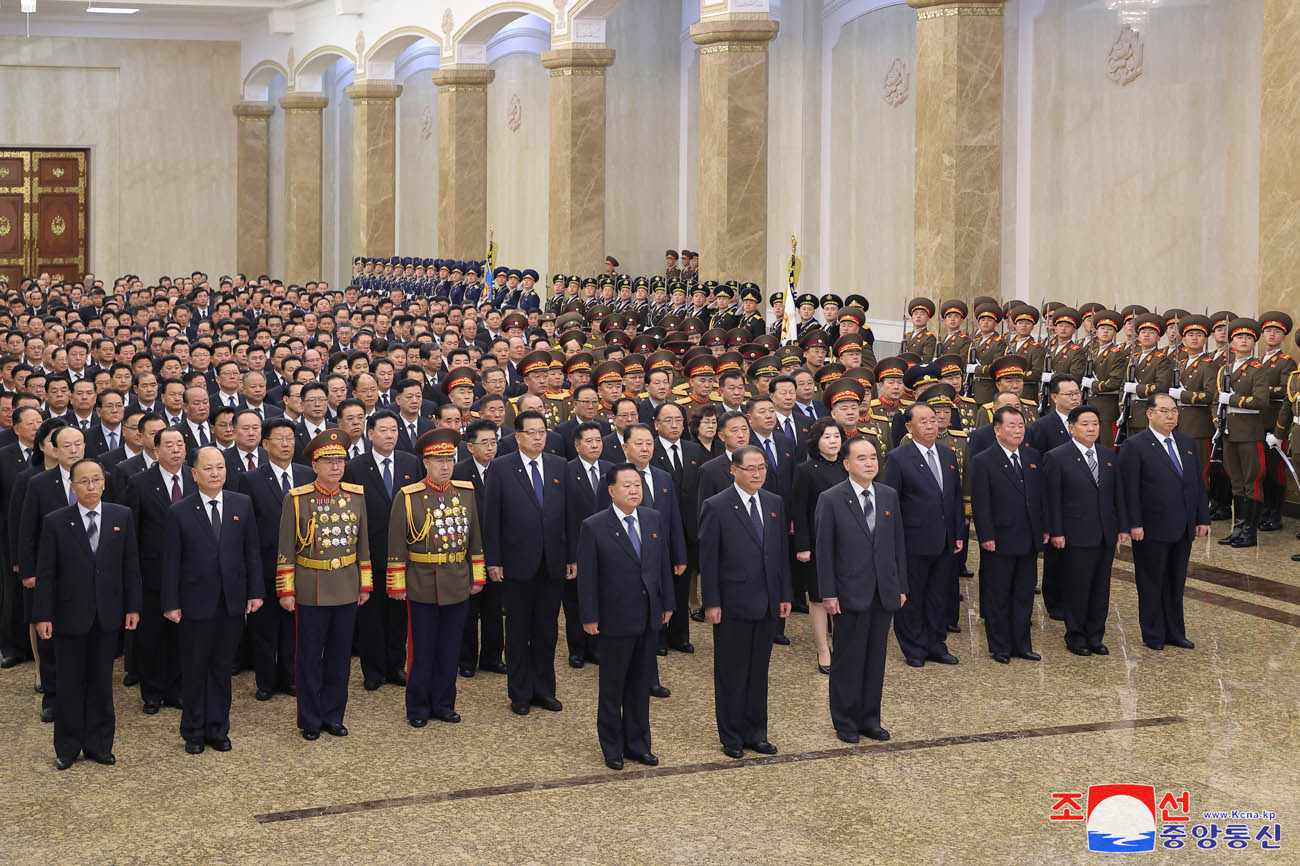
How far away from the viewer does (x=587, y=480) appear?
28.6ft

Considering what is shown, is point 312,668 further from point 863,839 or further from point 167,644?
point 863,839

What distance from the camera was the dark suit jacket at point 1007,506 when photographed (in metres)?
9.23

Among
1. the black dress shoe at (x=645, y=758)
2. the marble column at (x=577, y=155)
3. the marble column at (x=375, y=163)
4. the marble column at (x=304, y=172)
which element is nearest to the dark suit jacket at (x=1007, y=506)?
the black dress shoe at (x=645, y=758)

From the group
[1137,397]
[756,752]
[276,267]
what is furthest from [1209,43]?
[276,267]

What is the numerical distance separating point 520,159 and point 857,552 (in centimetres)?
2546

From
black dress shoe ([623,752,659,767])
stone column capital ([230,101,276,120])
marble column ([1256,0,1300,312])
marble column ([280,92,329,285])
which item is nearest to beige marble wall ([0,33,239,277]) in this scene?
stone column capital ([230,101,276,120])

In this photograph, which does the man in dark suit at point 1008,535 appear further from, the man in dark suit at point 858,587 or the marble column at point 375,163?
the marble column at point 375,163

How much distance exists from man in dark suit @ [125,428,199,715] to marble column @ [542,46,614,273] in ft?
53.9

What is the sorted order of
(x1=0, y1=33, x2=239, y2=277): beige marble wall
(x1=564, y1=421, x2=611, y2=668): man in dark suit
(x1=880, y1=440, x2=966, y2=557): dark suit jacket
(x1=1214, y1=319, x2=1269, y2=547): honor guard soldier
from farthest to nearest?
(x1=0, y1=33, x2=239, y2=277): beige marble wall < (x1=1214, y1=319, x2=1269, y2=547): honor guard soldier < (x1=880, y1=440, x2=966, y2=557): dark suit jacket < (x1=564, y1=421, x2=611, y2=668): man in dark suit

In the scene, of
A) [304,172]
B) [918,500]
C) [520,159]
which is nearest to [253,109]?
[304,172]

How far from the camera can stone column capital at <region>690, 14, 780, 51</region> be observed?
19.8 m

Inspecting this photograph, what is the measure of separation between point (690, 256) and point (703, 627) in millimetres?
17065

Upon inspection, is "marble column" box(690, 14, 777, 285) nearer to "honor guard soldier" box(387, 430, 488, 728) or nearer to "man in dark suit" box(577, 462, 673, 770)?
"honor guard soldier" box(387, 430, 488, 728)

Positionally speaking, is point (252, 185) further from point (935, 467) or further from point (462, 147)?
point (935, 467)
